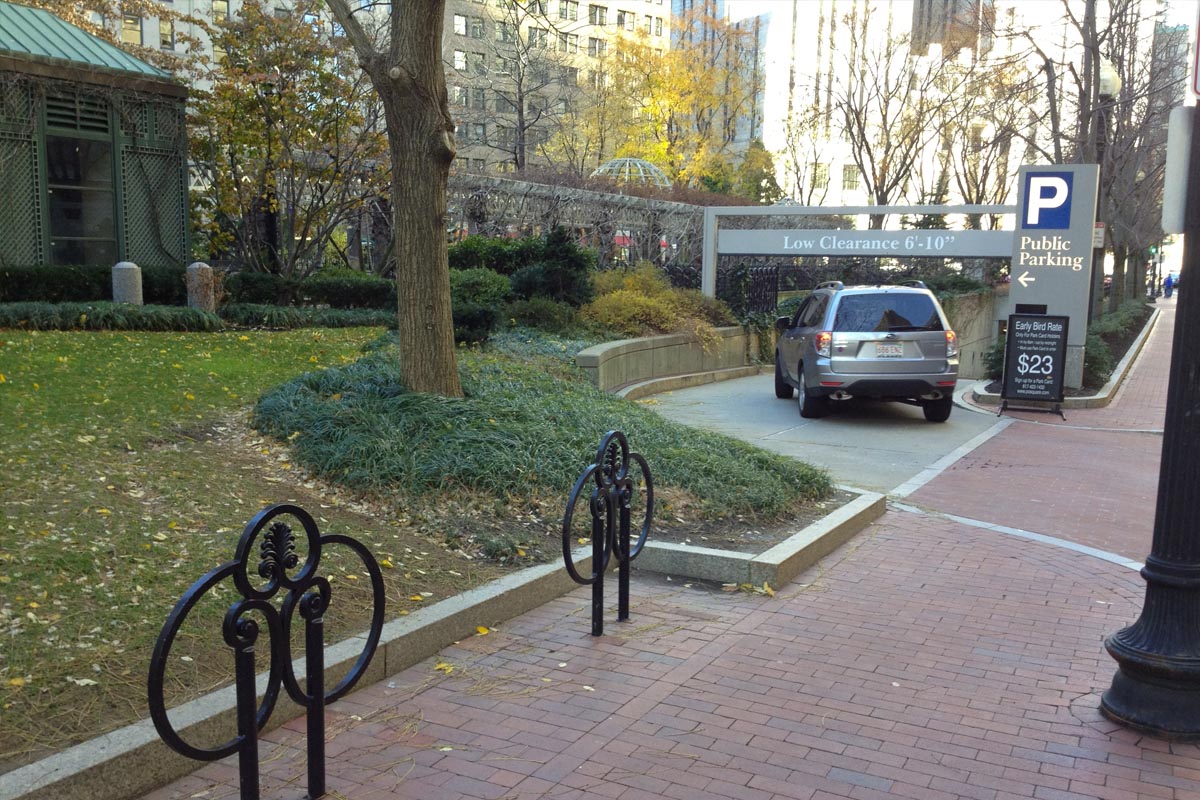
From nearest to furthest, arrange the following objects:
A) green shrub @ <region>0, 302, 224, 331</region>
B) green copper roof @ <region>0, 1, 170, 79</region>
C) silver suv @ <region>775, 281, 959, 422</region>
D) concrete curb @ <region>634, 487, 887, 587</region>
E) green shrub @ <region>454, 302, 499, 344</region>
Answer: concrete curb @ <region>634, 487, 887, 587</region> → green shrub @ <region>454, 302, 499, 344</region> → silver suv @ <region>775, 281, 959, 422</region> → green shrub @ <region>0, 302, 224, 331</region> → green copper roof @ <region>0, 1, 170, 79</region>

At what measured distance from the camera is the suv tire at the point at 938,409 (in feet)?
44.5

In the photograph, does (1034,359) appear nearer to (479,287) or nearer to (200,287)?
(479,287)

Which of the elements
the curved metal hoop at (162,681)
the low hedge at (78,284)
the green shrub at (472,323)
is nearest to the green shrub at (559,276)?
the green shrub at (472,323)

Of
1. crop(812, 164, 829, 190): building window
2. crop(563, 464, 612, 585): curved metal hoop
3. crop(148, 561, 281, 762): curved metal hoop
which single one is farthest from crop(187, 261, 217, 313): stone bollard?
crop(812, 164, 829, 190): building window

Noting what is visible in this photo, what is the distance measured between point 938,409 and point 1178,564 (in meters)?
9.53

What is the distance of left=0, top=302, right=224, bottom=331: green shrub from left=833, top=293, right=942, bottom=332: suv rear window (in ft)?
28.6

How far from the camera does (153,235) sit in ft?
60.4

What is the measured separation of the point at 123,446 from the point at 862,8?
132 ft

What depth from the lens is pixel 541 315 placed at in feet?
52.7

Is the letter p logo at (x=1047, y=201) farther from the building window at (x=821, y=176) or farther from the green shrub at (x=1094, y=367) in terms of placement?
the building window at (x=821, y=176)

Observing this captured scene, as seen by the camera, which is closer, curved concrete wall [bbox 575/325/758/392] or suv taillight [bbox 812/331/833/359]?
suv taillight [bbox 812/331/833/359]

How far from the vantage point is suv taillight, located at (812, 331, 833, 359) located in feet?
42.8

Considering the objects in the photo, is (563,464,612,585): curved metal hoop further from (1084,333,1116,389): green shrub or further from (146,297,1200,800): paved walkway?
(1084,333,1116,389): green shrub

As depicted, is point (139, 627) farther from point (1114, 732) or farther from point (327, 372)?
point (327, 372)
